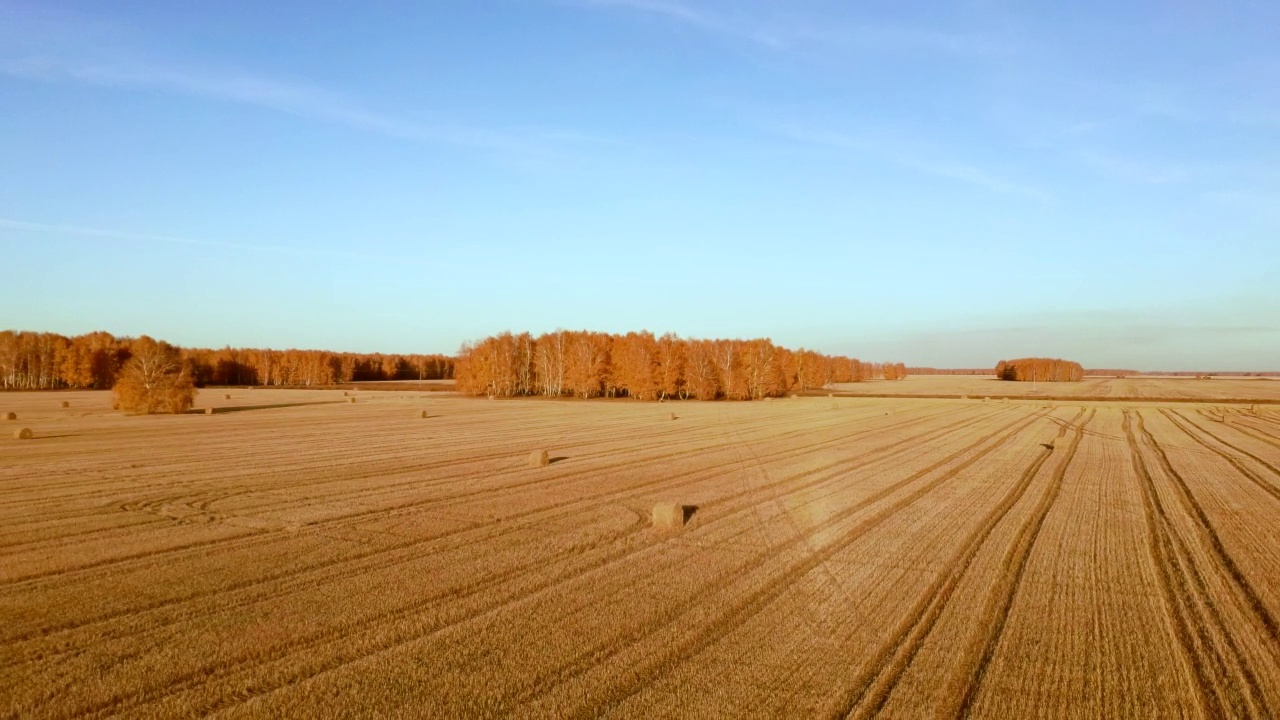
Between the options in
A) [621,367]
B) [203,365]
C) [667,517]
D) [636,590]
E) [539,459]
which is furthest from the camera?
[203,365]

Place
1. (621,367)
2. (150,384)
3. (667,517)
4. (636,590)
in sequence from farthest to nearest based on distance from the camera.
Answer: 1. (621,367)
2. (150,384)
3. (667,517)
4. (636,590)

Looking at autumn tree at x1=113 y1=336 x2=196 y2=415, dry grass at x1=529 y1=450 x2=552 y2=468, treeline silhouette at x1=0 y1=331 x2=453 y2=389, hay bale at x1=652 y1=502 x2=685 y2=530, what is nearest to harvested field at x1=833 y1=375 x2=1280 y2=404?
dry grass at x1=529 y1=450 x2=552 y2=468

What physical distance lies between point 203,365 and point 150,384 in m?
103

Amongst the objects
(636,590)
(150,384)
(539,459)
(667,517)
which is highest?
(150,384)

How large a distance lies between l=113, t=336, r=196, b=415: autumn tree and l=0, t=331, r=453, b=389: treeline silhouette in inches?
104

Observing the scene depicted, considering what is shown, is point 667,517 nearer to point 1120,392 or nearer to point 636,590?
point 636,590

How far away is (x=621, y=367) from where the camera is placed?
10231 cm

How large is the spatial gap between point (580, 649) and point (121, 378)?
57.1 meters

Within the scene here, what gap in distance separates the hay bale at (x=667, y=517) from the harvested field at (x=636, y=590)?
0.29 ft

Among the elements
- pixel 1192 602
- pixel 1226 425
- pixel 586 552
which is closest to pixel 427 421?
pixel 586 552

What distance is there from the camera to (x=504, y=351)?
108438 mm

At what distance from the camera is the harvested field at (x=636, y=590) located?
7.77m

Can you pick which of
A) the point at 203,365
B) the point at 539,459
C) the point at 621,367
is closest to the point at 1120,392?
the point at 621,367

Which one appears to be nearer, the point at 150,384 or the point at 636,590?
the point at 636,590
